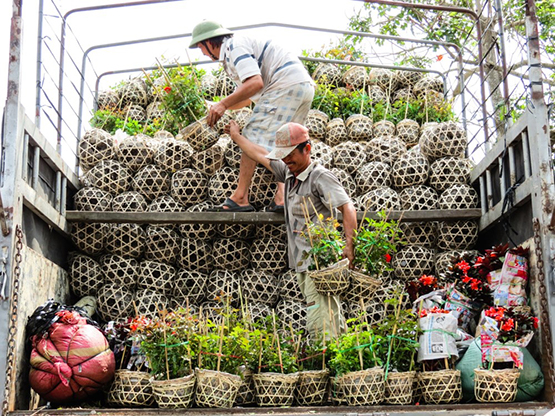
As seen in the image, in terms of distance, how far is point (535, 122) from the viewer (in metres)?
4.78

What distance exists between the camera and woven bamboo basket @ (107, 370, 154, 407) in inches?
177

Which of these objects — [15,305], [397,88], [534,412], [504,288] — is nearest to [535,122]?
[504,288]

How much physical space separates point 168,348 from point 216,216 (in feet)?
5.79

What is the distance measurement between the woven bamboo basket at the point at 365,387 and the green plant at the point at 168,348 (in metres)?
1.04

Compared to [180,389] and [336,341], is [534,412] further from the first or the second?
[180,389]

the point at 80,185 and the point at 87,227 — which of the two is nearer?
the point at 87,227

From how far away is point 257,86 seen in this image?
5.85 m

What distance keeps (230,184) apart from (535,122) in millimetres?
2732

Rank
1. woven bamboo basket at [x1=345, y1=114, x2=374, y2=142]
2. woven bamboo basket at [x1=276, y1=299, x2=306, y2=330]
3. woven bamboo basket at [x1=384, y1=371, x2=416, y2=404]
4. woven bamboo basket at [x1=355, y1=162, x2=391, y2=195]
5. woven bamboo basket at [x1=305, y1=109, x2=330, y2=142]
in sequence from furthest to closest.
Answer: woven bamboo basket at [x1=345, y1=114, x2=374, y2=142]
woven bamboo basket at [x1=305, y1=109, x2=330, y2=142]
woven bamboo basket at [x1=355, y1=162, x2=391, y2=195]
woven bamboo basket at [x1=276, y1=299, x2=306, y2=330]
woven bamboo basket at [x1=384, y1=371, x2=416, y2=404]

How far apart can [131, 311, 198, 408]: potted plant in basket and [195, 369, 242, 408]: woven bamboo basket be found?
3.0 inches

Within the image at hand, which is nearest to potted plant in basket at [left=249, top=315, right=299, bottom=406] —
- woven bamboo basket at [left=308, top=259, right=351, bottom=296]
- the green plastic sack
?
woven bamboo basket at [left=308, top=259, right=351, bottom=296]

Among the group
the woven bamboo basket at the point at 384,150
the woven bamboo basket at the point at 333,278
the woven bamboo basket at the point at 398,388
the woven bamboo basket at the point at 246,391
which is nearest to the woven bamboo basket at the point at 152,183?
the woven bamboo basket at the point at 384,150

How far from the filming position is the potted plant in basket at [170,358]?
14.0ft

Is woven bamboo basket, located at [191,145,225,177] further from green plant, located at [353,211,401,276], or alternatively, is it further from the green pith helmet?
green plant, located at [353,211,401,276]
